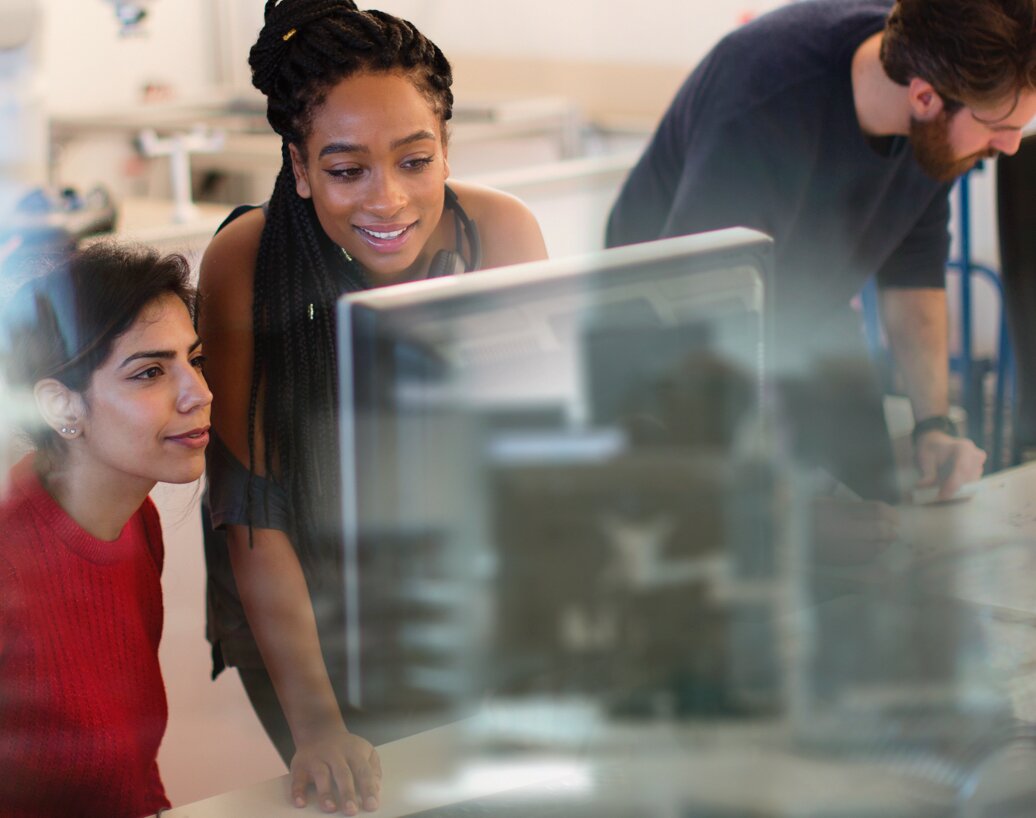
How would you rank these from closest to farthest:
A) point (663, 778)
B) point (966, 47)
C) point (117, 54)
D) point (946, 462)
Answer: point (663, 778)
point (966, 47)
point (946, 462)
point (117, 54)

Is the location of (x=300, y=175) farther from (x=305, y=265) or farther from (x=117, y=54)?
(x=117, y=54)

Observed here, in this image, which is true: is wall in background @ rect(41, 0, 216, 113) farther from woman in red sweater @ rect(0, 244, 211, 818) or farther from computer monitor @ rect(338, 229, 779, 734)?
computer monitor @ rect(338, 229, 779, 734)

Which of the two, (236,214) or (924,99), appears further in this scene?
(924,99)

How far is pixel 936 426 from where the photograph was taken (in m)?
1.32

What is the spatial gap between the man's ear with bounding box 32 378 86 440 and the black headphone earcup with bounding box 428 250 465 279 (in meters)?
0.24

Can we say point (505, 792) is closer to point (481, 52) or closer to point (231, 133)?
point (481, 52)

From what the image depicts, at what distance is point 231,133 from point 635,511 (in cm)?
153

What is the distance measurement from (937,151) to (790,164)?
0.53 ft

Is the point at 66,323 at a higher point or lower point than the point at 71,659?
higher

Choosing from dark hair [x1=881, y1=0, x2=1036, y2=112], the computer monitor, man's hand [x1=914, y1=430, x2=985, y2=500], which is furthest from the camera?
man's hand [x1=914, y1=430, x2=985, y2=500]

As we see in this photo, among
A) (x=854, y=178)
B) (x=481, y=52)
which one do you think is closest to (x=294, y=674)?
(x=854, y=178)

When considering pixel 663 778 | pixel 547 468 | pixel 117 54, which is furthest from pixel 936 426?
pixel 117 54

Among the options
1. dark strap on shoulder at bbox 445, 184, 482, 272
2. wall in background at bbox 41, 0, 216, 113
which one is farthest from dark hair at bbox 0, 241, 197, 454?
wall in background at bbox 41, 0, 216, 113

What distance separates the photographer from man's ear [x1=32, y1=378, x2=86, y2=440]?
2.38 ft
